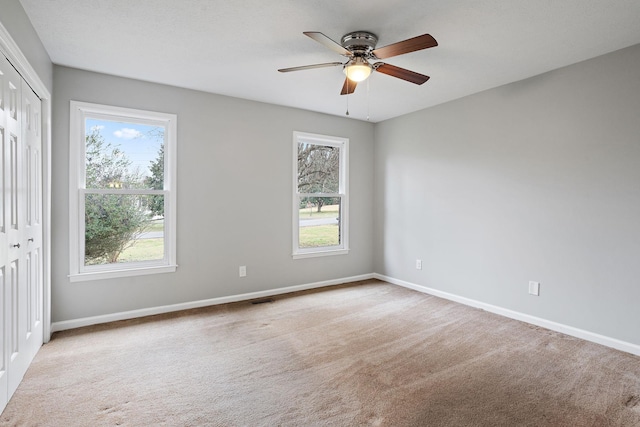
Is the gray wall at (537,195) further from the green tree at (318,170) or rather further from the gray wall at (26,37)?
the gray wall at (26,37)

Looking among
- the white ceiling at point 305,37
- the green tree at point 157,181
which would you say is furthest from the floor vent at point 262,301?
the white ceiling at point 305,37

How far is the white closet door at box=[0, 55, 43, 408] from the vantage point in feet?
6.46

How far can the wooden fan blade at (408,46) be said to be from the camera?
205 centimetres

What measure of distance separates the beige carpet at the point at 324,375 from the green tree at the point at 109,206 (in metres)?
0.81

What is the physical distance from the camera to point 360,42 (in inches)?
99.3

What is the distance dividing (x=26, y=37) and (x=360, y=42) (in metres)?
2.33

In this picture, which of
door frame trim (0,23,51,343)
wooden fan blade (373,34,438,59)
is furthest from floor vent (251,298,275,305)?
wooden fan blade (373,34,438,59)

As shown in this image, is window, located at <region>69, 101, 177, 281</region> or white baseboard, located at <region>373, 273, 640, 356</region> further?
window, located at <region>69, 101, 177, 281</region>

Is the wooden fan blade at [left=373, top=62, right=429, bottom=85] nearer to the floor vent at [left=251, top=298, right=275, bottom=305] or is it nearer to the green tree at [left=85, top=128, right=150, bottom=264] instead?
the green tree at [left=85, top=128, right=150, bottom=264]

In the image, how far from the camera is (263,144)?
4258 millimetres

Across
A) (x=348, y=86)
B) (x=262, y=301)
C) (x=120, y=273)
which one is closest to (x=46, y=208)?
(x=120, y=273)

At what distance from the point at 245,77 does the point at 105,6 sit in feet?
4.50

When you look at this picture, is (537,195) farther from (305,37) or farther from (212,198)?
(212,198)

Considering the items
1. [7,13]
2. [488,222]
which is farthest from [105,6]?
[488,222]
